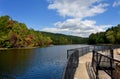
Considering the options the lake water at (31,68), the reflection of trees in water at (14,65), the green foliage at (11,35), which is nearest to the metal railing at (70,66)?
the lake water at (31,68)

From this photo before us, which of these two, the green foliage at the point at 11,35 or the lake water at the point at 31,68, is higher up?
the green foliage at the point at 11,35

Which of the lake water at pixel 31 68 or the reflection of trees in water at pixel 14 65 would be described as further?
the reflection of trees in water at pixel 14 65

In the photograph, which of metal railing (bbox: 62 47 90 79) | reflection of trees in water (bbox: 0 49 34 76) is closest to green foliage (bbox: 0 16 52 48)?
reflection of trees in water (bbox: 0 49 34 76)

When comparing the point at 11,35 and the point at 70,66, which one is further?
the point at 11,35

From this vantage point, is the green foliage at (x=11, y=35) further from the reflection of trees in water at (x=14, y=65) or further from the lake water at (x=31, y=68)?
the lake water at (x=31, y=68)

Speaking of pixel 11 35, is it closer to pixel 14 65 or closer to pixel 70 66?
pixel 14 65

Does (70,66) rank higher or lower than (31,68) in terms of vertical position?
higher

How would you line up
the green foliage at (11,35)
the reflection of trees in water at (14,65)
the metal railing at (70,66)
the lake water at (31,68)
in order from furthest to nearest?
the green foliage at (11,35) → the reflection of trees in water at (14,65) → the lake water at (31,68) → the metal railing at (70,66)

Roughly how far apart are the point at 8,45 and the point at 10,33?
19.9ft

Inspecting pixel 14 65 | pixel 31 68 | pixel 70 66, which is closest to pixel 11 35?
pixel 14 65

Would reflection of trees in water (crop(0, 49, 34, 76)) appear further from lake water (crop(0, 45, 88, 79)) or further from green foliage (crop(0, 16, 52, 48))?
green foliage (crop(0, 16, 52, 48))

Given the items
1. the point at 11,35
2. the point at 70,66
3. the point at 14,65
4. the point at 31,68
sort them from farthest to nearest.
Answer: the point at 11,35, the point at 14,65, the point at 31,68, the point at 70,66

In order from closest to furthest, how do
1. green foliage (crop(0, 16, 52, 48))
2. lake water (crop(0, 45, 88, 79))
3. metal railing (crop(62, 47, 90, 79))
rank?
metal railing (crop(62, 47, 90, 79)), lake water (crop(0, 45, 88, 79)), green foliage (crop(0, 16, 52, 48))

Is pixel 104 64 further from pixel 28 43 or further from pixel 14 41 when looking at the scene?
pixel 28 43
